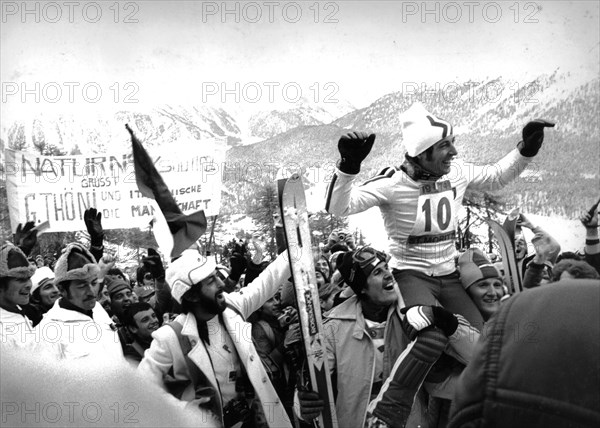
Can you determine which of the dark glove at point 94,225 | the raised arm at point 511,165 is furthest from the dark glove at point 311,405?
the dark glove at point 94,225

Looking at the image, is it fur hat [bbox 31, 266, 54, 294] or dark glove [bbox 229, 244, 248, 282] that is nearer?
dark glove [bbox 229, 244, 248, 282]

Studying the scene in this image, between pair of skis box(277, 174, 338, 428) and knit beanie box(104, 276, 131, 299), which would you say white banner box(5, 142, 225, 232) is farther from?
pair of skis box(277, 174, 338, 428)

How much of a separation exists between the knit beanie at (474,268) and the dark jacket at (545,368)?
3175 mm

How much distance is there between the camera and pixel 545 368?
88 cm

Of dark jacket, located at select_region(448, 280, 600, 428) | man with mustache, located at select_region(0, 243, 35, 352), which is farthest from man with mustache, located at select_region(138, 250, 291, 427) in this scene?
dark jacket, located at select_region(448, 280, 600, 428)

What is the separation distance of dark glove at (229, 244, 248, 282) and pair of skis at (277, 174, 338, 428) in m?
0.65

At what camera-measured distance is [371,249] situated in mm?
4176

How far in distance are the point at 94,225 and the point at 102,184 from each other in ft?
0.90

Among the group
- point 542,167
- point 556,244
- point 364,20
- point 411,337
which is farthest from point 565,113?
point 411,337

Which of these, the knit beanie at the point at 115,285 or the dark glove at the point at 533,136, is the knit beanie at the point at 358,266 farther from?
the knit beanie at the point at 115,285

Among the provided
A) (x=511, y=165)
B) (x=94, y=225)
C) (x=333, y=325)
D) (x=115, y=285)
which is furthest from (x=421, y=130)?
(x=115, y=285)

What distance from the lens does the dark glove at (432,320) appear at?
12.4ft

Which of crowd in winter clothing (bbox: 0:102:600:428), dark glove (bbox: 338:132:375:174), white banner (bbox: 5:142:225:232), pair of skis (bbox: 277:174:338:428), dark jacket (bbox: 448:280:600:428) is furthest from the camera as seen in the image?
white banner (bbox: 5:142:225:232)

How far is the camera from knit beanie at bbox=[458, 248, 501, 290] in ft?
13.2
